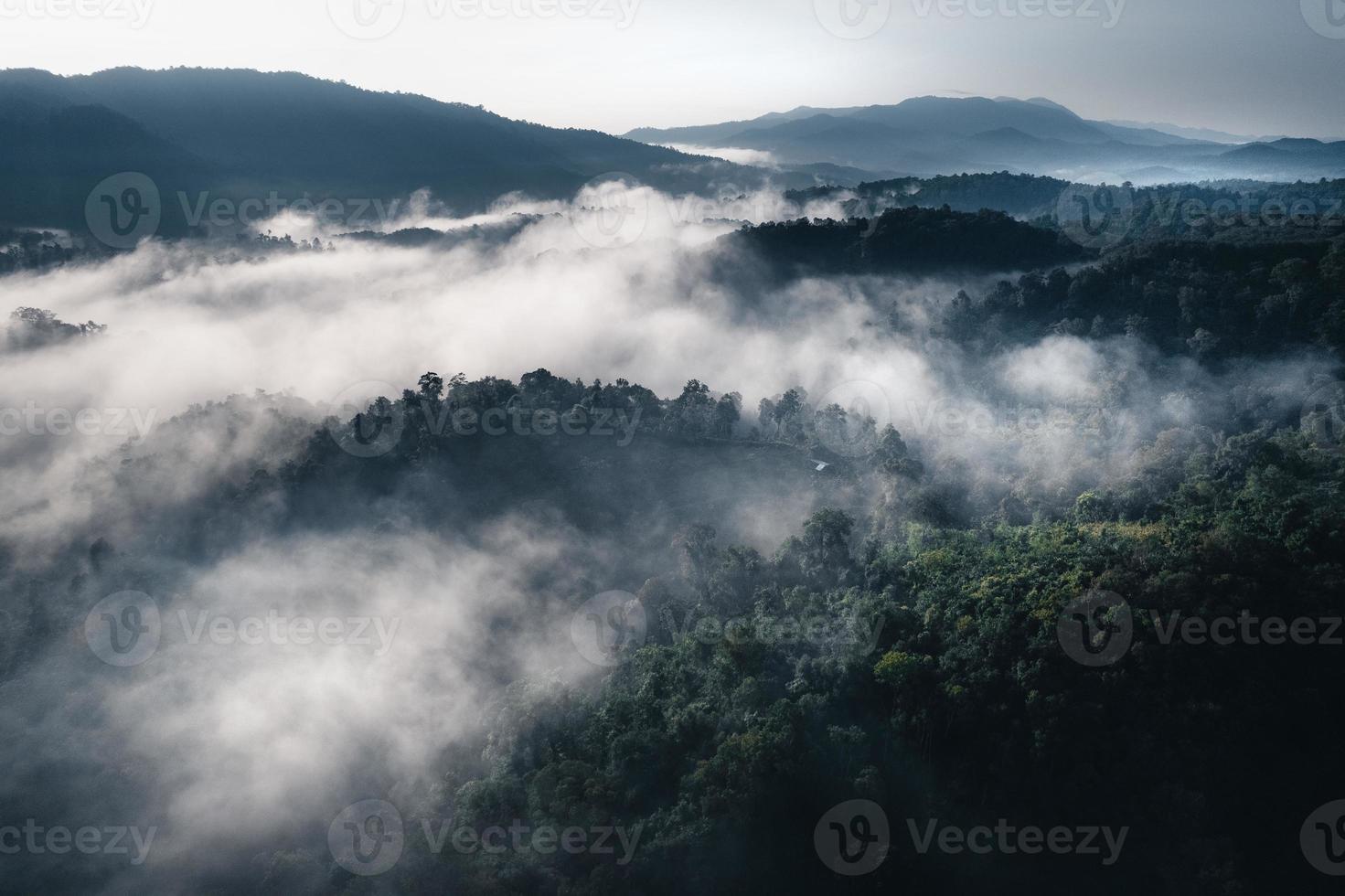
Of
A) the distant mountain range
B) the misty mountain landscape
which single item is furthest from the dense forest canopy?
the distant mountain range

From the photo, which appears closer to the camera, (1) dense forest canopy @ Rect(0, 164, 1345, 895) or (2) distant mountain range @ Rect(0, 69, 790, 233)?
(1) dense forest canopy @ Rect(0, 164, 1345, 895)

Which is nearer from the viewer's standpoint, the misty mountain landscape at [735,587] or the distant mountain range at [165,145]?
the misty mountain landscape at [735,587]

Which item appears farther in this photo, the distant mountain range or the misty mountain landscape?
the distant mountain range

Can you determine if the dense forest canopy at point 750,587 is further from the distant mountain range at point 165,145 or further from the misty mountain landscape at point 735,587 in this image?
the distant mountain range at point 165,145

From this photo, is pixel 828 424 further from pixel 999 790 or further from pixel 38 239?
pixel 38 239

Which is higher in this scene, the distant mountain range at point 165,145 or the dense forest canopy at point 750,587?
the distant mountain range at point 165,145

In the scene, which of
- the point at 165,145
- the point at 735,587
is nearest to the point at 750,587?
A: the point at 735,587

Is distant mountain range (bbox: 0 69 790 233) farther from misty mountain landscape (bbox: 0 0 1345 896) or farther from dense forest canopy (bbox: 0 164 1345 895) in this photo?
dense forest canopy (bbox: 0 164 1345 895)

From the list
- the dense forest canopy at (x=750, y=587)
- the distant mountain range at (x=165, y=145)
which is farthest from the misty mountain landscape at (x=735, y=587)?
the distant mountain range at (x=165, y=145)

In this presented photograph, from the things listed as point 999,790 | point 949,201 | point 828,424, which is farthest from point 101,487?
point 949,201

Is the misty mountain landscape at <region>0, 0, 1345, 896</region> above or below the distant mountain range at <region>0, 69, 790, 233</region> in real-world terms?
below

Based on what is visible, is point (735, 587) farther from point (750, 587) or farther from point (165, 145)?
point (165, 145)

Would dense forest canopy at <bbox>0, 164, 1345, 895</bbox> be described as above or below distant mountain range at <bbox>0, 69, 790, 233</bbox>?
below
